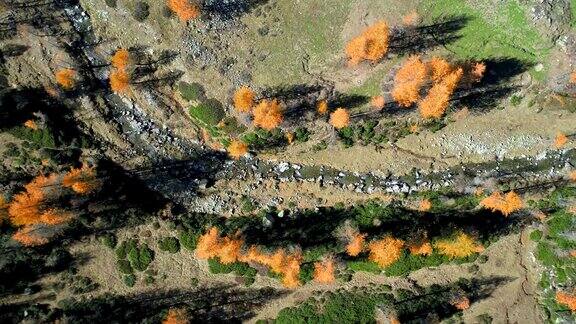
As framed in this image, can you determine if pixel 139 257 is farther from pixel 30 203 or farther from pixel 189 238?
pixel 30 203

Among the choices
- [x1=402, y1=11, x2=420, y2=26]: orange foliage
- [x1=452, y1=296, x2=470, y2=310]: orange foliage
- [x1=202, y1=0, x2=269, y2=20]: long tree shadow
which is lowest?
[x1=452, y1=296, x2=470, y2=310]: orange foliage

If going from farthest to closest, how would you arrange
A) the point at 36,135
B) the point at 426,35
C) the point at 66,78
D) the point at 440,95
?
the point at 426,35
the point at 66,78
the point at 36,135
the point at 440,95

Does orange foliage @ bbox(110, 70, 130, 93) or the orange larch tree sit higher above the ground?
orange foliage @ bbox(110, 70, 130, 93)

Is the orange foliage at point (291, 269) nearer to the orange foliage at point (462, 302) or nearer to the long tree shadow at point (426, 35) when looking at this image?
the orange foliage at point (462, 302)

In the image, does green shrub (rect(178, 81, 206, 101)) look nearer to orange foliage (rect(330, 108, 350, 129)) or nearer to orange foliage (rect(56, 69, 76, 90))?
orange foliage (rect(56, 69, 76, 90))

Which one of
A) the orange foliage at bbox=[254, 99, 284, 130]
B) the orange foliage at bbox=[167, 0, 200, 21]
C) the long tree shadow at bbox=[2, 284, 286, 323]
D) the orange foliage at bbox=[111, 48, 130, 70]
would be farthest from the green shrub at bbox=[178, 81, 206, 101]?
the long tree shadow at bbox=[2, 284, 286, 323]

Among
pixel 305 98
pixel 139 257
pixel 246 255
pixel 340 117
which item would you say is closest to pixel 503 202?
pixel 340 117

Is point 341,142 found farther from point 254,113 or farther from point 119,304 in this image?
point 119,304

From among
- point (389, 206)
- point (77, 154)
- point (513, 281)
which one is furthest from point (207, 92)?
point (513, 281)
